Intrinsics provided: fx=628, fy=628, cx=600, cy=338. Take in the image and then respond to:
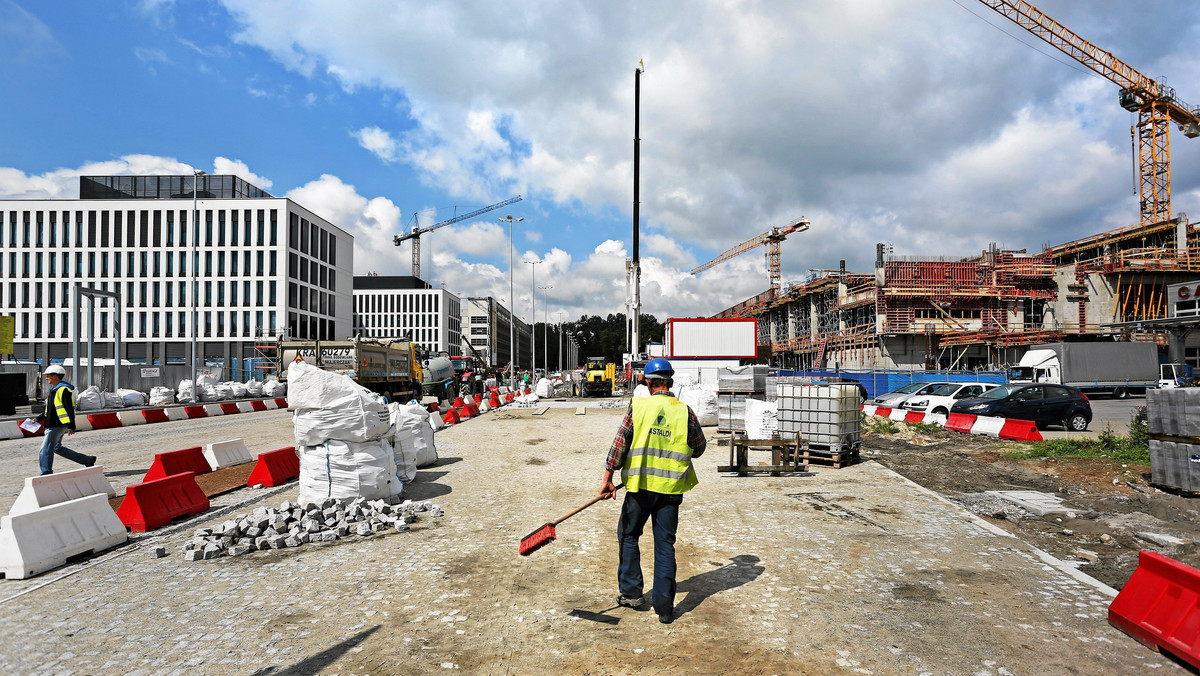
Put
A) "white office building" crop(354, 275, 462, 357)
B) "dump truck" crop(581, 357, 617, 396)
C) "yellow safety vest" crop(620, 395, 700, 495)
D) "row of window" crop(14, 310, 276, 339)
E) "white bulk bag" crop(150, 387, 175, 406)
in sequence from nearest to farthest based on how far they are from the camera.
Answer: "yellow safety vest" crop(620, 395, 700, 495), "white bulk bag" crop(150, 387, 175, 406), "dump truck" crop(581, 357, 617, 396), "row of window" crop(14, 310, 276, 339), "white office building" crop(354, 275, 462, 357)

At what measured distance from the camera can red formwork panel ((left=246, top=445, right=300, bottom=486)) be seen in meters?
9.02

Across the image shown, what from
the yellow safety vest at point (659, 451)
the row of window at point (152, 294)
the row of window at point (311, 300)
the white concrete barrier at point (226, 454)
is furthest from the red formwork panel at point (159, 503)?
the row of window at point (311, 300)

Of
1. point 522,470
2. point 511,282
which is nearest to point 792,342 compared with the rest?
point 511,282

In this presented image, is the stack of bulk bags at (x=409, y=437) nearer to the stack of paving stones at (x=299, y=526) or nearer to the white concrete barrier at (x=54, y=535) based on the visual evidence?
the stack of paving stones at (x=299, y=526)

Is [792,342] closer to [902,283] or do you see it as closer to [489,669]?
[902,283]

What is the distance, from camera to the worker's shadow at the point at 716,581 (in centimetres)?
464

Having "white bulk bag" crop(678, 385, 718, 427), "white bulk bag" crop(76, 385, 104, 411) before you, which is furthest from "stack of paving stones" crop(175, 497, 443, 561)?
"white bulk bag" crop(76, 385, 104, 411)

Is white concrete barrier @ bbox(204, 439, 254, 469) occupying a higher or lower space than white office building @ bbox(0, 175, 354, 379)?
lower

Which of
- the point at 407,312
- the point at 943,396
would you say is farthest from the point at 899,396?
the point at 407,312

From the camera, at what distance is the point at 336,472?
7113 mm

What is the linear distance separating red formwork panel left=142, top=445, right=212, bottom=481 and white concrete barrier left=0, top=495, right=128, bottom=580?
10.2ft

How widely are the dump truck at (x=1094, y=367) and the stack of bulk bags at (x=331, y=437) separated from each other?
31750 mm

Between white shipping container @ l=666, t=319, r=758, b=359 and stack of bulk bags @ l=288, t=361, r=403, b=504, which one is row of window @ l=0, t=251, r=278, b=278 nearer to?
white shipping container @ l=666, t=319, r=758, b=359

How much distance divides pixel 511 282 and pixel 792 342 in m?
28.6
